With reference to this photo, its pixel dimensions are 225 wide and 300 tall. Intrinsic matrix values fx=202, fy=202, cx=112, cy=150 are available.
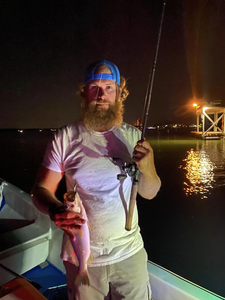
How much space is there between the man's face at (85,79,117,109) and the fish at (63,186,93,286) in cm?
98

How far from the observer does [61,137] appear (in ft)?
6.23

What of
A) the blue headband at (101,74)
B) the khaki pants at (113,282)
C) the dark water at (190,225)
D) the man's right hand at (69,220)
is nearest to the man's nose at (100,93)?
the blue headband at (101,74)

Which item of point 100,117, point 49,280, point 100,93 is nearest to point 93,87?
point 100,93

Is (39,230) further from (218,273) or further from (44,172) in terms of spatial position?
(218,273)

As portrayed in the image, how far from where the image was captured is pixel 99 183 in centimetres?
177

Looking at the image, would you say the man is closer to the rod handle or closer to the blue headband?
the rod handle

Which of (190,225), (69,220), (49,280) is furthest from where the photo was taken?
(190,225)

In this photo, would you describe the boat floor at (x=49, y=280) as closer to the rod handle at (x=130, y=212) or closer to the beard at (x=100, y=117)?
the rod handle at (x=130, y=212)

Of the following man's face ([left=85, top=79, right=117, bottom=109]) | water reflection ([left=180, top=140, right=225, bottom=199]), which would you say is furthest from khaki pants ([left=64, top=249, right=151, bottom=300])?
water reflection ([left=180, top=140, right=225, bottom=199])

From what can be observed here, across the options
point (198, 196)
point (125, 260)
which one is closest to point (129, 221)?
point (125, 260)

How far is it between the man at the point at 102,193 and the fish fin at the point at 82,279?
0.04m

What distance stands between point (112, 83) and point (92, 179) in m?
1.01

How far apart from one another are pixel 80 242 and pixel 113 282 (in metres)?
0.52

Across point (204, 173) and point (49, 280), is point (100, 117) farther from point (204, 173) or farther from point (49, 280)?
point (204, 173)
